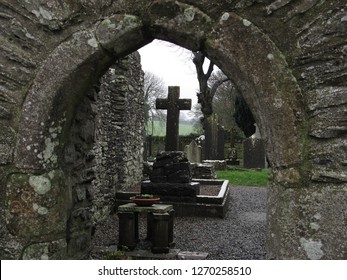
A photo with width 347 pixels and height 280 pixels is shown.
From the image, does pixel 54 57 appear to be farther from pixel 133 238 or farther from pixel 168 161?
pixel 168 161

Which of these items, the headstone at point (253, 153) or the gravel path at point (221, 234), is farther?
the headstone at point (253, 153)

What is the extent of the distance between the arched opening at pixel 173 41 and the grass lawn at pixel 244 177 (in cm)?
1316

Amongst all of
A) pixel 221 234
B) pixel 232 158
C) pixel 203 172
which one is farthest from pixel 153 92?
pixel 221 234

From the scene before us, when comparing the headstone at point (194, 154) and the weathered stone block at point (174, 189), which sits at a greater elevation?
the headstone at point (194, 154)

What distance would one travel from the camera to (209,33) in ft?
8.25

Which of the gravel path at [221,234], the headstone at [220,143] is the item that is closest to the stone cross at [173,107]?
the gravel path at [221,234]

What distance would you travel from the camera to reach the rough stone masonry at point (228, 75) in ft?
7.62

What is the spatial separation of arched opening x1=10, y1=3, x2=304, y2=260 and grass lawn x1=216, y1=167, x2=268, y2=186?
43.2ft

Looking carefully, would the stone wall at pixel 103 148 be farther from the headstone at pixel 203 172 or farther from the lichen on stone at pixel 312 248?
the headstone at pixel 203 172

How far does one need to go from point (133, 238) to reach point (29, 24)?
13.9 feet

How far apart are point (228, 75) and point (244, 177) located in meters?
14.1

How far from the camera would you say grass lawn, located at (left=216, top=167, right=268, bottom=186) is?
1547 centimetres

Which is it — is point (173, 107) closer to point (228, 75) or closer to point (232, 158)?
point (228, 75)

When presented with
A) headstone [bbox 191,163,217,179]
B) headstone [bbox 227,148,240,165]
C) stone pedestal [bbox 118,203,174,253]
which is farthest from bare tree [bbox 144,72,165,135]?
stone pedestal [bbox 118,203,174,253]
